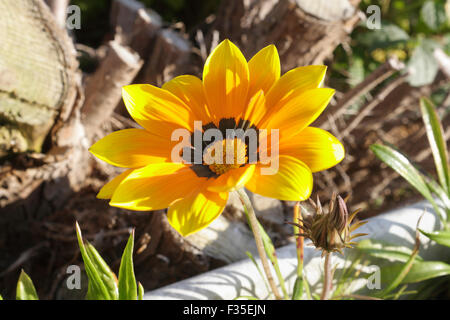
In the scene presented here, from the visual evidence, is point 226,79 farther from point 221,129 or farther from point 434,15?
point 434,15


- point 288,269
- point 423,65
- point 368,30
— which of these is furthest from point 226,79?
point 368,30

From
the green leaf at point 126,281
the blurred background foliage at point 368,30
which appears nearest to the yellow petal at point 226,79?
the green leaf at point 126,281

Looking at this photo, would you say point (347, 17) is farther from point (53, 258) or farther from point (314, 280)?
point (53, 258)

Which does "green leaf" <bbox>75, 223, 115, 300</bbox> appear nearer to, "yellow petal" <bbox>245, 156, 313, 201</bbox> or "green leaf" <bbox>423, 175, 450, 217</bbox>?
"yellow petal" <bbox>245, 156, 313, 201</bbox>

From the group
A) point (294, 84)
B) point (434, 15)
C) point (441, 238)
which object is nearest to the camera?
point (294, 84)

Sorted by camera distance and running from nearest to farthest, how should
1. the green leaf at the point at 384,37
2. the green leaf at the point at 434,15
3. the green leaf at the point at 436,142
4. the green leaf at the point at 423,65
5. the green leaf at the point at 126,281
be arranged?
the green leaf at the point at 126,281 < the green leaf at the point at 436,142 < the green leaf at the point at 423,65 < the green leaf at the point at 384,37 < the green leaf at the point at 434,15

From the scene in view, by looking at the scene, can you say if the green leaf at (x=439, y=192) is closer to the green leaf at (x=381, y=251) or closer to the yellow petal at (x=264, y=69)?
the green leaf at (x=381, y=251)
